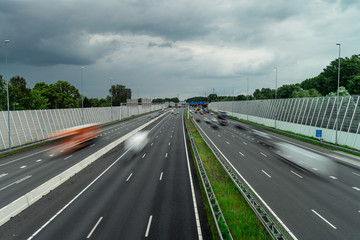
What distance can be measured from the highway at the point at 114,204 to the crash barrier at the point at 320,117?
2560 centimetres

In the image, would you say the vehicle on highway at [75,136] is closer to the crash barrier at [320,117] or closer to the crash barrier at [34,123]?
the crash barrier at [34,123]

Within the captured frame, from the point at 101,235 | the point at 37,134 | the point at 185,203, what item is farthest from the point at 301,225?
the point at 37,134

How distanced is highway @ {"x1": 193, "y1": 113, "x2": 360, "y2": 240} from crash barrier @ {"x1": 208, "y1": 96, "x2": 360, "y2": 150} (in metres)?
7.31

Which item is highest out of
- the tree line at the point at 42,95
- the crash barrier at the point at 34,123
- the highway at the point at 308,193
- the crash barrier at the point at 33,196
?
the tree line at the point at 42,95

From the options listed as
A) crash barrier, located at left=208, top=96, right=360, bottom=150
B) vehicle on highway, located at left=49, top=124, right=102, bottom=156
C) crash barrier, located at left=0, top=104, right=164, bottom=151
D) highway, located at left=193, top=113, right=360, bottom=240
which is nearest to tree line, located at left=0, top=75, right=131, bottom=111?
crash barrier, located at left=0, top=104, right=164, bottom=151

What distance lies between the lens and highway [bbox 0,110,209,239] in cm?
1214

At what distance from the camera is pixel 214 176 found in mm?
21219

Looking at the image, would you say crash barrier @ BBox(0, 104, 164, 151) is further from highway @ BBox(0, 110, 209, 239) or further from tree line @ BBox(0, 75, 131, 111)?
tree line @ BBox(0, 75, 131, 111)

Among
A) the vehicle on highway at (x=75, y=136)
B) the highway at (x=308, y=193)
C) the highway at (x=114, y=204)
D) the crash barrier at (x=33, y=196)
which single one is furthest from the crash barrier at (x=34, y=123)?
the highway at (x=308, y=193)

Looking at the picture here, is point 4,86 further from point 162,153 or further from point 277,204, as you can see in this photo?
point 277,204

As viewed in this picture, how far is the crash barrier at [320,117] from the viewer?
33.5m

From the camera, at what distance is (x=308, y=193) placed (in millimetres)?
16922

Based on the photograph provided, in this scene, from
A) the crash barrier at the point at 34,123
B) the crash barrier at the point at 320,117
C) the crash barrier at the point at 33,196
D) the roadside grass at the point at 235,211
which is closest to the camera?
the roadside grass at the point at 235,211

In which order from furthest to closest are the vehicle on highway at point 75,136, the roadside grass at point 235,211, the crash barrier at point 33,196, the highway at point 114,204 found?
the vehicle on highway at point 75,136 < the crash barrier at point 33,196 < the highway at point 114,204 < the roadside grass at point 235,211
